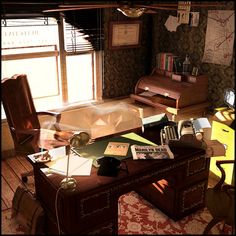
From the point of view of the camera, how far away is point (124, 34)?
4105 millimetres

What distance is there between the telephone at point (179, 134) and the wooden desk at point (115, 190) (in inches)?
3.3

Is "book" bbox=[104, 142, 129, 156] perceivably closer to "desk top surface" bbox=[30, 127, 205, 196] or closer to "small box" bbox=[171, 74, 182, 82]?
"desk top surface" bbox=[30, 127, 205, 196]

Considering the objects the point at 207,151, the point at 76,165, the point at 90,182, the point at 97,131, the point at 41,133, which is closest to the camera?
the point at 90,182

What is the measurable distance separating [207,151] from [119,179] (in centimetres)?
81

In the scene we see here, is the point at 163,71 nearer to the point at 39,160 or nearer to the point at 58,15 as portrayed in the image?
the point at 58,15

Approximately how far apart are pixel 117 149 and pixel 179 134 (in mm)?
483

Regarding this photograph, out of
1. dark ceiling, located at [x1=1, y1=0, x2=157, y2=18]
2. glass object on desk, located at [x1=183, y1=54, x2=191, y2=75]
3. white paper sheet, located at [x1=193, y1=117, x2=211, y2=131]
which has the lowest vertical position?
white paper sheet, located at [x1=193, y1=117, x2=211, y2=131]

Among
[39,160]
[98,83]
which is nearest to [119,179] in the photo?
[39,160]

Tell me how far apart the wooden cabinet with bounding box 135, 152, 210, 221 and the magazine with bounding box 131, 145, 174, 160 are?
156 millimetres

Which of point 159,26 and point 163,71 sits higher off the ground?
point 159,26

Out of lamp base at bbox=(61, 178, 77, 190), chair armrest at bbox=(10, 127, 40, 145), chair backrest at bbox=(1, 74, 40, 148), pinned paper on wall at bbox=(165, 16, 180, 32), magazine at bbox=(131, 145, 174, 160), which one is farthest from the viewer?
pinned paper on wall at bbox=(165, 16, 180, 32)

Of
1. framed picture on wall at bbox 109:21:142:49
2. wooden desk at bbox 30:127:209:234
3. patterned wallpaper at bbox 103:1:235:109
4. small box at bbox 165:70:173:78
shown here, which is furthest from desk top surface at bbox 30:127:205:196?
framed picture on wall at bbox 109:21:142:49

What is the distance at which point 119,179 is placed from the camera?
6.48 feet

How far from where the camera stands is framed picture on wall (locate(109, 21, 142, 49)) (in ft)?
13.1
